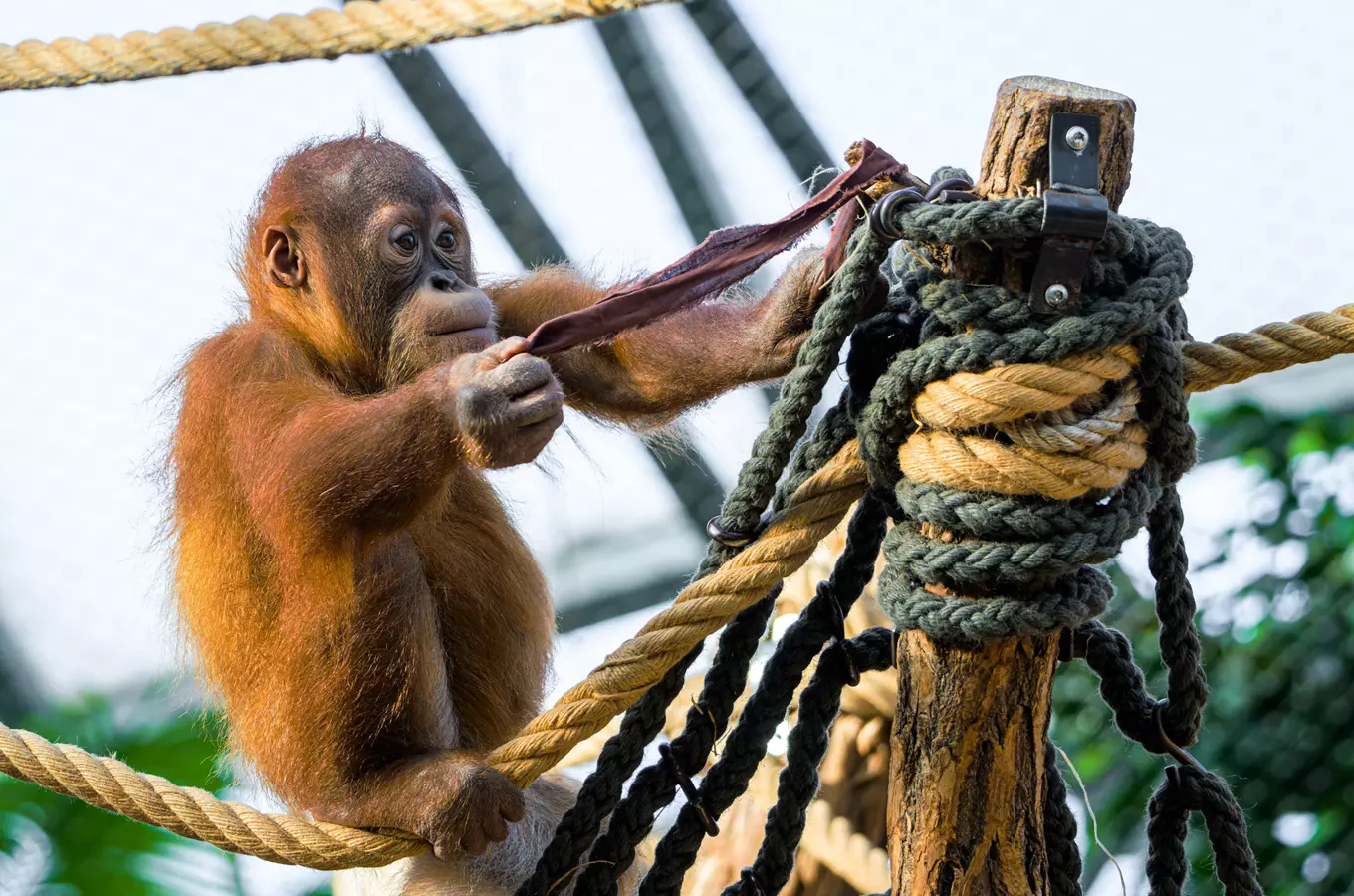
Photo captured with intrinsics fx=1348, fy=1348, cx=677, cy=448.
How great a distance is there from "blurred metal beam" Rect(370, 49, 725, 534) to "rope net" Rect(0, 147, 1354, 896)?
3.02 m

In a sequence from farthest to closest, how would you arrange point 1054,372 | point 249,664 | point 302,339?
1. point 302,339
2. point 249,664
3. point 1054,372

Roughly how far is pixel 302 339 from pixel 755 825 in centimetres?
136

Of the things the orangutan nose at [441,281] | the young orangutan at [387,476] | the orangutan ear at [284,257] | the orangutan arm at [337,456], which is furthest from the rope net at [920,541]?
the orangutan ear at [284,257]

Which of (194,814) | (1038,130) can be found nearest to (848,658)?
(1038,130)

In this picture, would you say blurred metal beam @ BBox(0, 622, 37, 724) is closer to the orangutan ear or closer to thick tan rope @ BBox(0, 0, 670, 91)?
thick tan rope @ BBox(0, 0, 670, 91)

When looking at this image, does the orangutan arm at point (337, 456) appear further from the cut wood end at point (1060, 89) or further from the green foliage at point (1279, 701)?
the green foliage at point (1279, 701)

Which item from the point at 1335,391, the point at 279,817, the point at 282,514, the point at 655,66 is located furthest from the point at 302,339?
the point at 1335,391

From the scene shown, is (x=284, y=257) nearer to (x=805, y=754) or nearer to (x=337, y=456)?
(x=337, y=456)

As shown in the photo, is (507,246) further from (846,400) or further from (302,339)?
(846,400)

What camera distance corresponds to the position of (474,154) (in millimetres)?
4871

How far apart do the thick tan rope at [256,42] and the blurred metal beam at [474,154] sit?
69.0 inches

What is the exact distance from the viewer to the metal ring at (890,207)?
143 centimetres

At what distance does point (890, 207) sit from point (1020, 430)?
280 millimetres

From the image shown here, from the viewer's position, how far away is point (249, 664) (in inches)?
81.8
